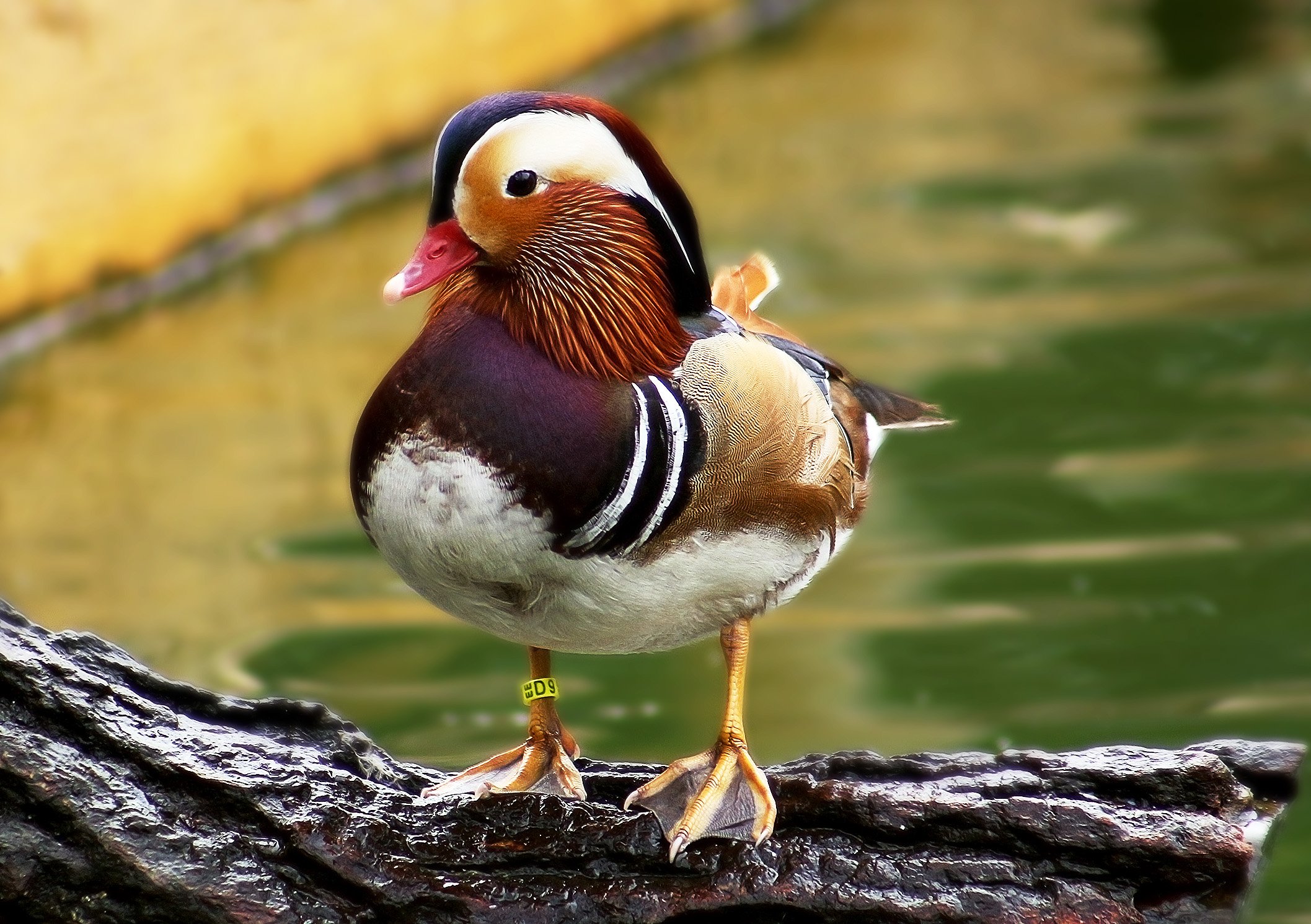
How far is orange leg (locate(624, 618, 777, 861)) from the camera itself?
228 cm

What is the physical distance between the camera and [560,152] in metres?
2.03

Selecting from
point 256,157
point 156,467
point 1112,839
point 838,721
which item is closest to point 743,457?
point 1112,839

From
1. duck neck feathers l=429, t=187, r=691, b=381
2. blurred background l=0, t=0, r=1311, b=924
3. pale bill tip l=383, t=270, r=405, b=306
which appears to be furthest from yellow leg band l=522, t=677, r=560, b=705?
blurred background l=0, t=0, r=1311, b=924

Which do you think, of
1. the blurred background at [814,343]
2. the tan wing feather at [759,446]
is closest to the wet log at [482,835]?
the tan wing feather at [759,446]

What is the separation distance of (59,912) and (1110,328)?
13.1ft

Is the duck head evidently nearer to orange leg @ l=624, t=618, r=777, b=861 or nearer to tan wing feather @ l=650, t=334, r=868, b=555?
tan wing feather @ l=650, t=334, r=868, b=555

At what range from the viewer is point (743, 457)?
219 centimetres

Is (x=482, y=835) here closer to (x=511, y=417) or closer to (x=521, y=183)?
(x=511, y=417)

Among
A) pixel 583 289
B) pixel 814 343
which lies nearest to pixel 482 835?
pixel 583 289

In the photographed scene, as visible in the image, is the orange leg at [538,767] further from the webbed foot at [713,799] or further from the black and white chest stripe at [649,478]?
the black and white chest stripe at [649,478]

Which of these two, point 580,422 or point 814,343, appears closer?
point 580,422

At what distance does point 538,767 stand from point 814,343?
3.14 m

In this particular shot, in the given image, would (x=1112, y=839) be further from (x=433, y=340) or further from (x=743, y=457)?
(x=433, y=340)

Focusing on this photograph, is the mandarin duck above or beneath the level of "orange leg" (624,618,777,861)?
above
